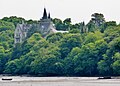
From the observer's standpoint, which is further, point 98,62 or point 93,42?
point 93,42

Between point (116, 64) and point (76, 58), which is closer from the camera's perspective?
point (116, 64)

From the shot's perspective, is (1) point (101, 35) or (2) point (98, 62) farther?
(1) point (101, 35)

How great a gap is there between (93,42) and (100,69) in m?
24.5

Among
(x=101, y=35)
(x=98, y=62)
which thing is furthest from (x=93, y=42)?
(x=98, y=62)

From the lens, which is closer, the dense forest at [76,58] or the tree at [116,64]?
the tree at [116,64]

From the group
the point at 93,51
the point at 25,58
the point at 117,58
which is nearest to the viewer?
the point at 117,58

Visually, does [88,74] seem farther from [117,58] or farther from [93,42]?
[93,42]

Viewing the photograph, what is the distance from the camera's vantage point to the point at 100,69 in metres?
162

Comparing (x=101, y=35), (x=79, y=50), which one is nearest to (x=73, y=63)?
(x=79, y=50)

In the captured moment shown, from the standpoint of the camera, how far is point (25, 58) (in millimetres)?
198000

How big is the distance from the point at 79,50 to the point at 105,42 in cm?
858

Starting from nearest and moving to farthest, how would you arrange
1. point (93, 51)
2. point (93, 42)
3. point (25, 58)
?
point (93, 51), point (93, 42), point (25, 58)

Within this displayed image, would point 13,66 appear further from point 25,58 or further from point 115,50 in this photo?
point 115,50

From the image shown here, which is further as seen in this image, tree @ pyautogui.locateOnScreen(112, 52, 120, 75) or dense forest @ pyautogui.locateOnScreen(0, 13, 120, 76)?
dense forest @ pyautogui.locateOnScreen(0, 13, 120, 76)
